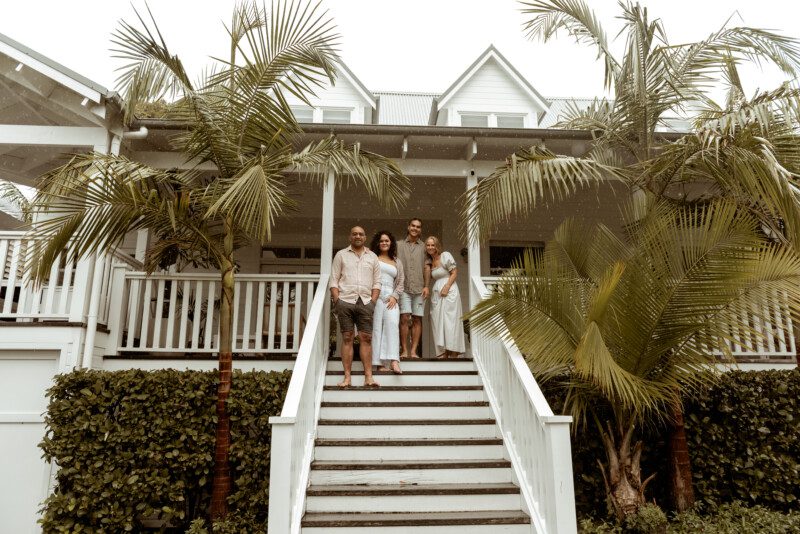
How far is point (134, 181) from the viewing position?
4.85m

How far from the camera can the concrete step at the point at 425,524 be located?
4070 millimetres

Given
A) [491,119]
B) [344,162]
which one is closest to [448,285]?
[344,162]

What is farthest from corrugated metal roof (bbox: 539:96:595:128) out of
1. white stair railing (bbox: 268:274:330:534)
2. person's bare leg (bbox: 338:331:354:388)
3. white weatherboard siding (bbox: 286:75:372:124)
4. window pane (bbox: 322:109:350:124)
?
white stair railing (bbox: 268:274:330:534)

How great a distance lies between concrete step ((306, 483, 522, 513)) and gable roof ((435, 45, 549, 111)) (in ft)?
27.5

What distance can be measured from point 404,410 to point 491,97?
25.9 ft

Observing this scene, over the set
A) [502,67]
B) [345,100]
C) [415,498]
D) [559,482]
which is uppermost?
[502,67]

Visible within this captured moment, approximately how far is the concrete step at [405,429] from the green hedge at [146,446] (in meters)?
0.59

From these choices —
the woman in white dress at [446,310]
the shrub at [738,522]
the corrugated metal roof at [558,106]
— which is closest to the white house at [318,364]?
the woman in white dress at [446,310]

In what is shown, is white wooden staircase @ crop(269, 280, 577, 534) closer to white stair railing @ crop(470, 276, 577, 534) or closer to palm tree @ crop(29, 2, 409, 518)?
white stair railing @ crop(470, 276, 577, 534)

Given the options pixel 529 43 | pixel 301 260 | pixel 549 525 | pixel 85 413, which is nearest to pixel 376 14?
pixel 301 260

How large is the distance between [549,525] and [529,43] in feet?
16.2

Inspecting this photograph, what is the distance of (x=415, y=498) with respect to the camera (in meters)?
4.36

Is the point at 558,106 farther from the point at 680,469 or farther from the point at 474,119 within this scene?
the point at 680,469

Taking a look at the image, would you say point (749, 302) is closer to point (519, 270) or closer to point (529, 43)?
point (519, 270)
